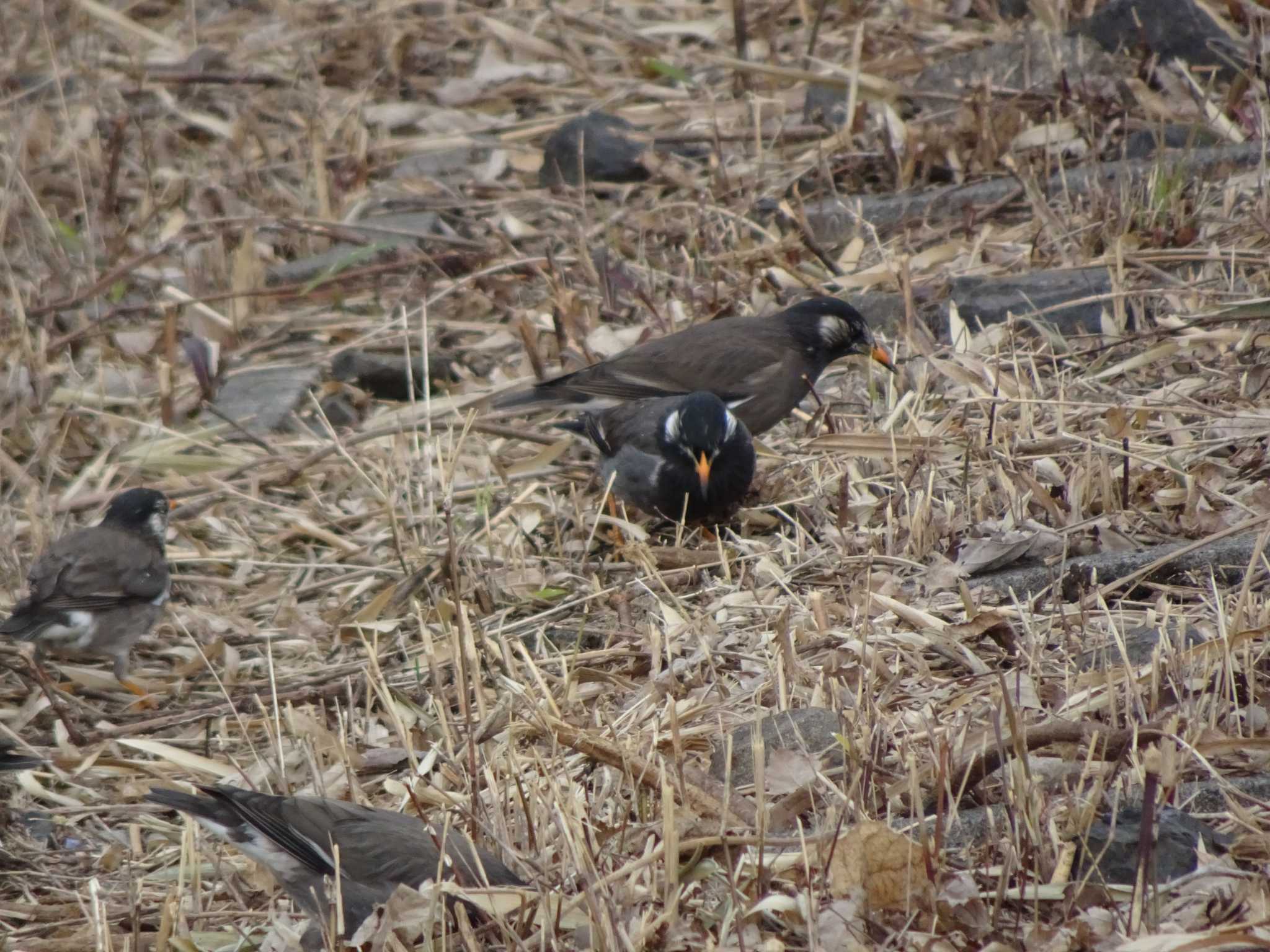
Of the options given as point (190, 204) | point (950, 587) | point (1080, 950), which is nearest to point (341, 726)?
point (950, 587)

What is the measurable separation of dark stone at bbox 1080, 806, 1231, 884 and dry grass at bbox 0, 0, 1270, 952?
0.05 m

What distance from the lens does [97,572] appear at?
5.89 m

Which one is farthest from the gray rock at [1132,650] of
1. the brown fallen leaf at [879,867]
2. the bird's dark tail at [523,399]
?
the bird's dark tail at [523,399]

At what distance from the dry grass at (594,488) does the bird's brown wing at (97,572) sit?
0.26m

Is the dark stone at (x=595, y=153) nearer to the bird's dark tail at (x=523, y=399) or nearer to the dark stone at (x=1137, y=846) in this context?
the bird's dark tail at (x=523, y=399)

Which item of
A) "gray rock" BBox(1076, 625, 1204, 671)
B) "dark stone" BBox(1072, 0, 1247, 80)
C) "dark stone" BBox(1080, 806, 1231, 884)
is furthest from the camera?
"dark stone" BBox(1072, 0, 1247, 80)

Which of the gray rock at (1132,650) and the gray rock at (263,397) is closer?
the gray rock at (1132,650)

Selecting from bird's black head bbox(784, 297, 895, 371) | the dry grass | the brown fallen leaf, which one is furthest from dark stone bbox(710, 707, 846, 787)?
bird's black head bbox(784, 297, 895, 371)

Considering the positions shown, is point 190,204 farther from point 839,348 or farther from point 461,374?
point 839,348

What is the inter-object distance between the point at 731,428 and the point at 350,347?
2.61 metres

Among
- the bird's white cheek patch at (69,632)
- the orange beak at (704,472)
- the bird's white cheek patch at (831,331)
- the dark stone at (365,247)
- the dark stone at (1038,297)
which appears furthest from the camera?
the dark stone at (365,247)

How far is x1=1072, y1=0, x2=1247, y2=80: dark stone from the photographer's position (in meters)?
8.27

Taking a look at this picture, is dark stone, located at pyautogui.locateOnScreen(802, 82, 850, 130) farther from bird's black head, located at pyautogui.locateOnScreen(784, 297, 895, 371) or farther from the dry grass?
bird's black head, located at pyautogui.locateOnScreen(784, 297, 895, 371)

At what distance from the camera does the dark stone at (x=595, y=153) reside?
29.4 ft
